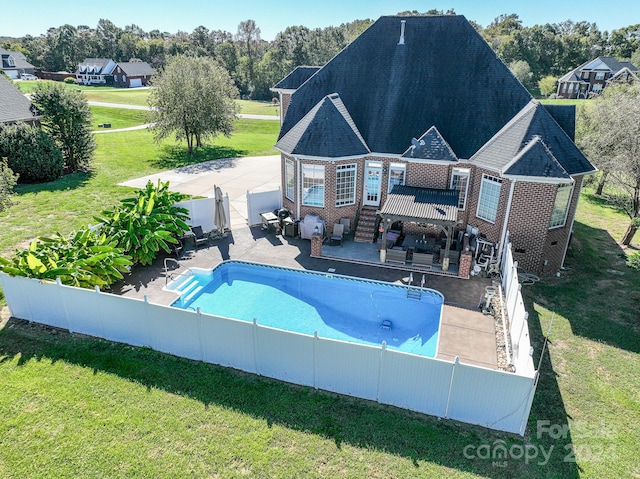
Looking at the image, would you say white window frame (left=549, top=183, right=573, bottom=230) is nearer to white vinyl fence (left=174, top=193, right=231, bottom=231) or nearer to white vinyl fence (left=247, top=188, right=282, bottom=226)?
white vinyl fence (left=247, top=188, right=282, bottom=226)

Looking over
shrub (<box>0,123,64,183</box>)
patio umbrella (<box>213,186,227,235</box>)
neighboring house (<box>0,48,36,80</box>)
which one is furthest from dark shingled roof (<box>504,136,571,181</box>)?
neighboring house (<box>0,48,36,80</box>)

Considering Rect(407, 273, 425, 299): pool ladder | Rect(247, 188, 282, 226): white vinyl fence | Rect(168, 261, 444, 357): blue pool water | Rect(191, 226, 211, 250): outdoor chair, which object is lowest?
Rect(168, 261, 444, 357): blue pool water

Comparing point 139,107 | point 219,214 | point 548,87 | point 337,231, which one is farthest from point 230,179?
point 548,87

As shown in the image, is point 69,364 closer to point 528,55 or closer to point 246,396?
point 246,396

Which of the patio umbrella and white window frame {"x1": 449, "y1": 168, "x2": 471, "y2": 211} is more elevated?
white window frame {"x1": 449, "y1": 168, "x2": 471, "y2": 211}

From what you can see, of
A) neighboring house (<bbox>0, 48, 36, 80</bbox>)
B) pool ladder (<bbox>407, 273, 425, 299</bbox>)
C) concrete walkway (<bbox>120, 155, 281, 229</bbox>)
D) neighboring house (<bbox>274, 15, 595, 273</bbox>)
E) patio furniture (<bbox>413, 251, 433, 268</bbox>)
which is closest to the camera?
pool ladder (<bbox>407, 273, 425, 299</bbox>)

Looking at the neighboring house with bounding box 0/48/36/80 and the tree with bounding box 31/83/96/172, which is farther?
the neighboring house with bounding box 0/48/36/80

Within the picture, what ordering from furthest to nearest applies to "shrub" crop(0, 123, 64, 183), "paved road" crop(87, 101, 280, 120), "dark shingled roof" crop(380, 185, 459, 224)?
"paved road" crop(87, 101, 280, 120) → "shrub" crop(0, 123, 64, 183) → "dark shingled roof" crop(380, 185, 459, 224)
